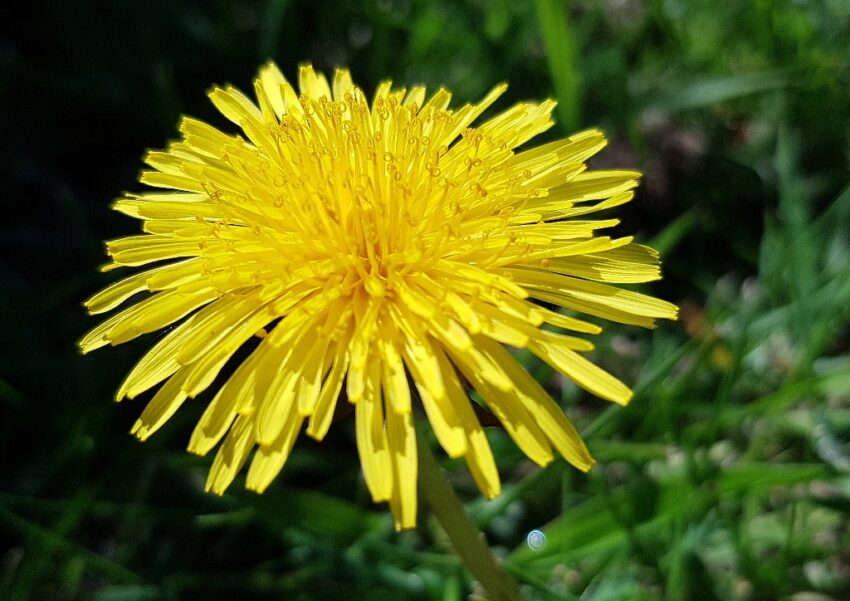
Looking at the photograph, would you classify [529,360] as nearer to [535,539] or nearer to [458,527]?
[535,539]

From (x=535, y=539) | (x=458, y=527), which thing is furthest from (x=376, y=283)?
(x=535, y=539)

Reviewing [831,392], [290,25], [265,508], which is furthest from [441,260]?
[290,25]

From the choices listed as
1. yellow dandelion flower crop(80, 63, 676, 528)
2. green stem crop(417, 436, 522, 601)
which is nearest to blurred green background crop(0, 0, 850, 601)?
green stem crop(417, 436, 522, 601)

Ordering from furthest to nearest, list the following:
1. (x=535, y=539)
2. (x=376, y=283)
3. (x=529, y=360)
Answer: (x=529, y=360)
(x=535, y=539)
(x=376, y=283)

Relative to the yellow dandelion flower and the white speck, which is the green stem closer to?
the yellow dandelion flower

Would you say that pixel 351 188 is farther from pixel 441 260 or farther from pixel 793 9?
pixel 793 9

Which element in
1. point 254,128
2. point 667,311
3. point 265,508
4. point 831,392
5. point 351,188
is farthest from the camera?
point 831,392
